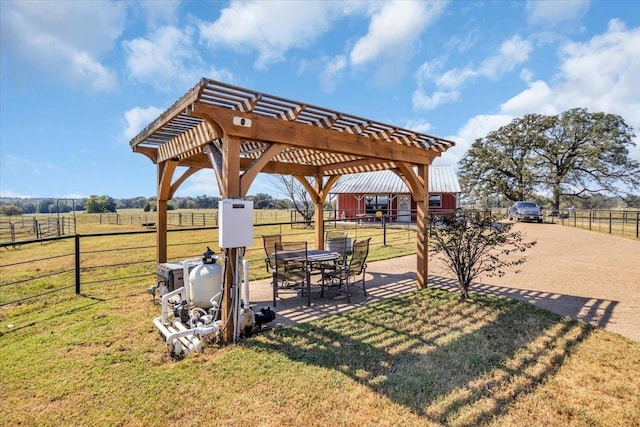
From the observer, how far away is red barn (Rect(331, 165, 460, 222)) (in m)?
21.9

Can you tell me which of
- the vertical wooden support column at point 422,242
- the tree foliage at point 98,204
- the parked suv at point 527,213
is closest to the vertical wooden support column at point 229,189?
the vertical wooden support column at point 422,242

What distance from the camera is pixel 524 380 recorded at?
267cm

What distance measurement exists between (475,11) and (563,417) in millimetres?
7828

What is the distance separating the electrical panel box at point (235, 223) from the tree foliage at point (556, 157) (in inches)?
1177

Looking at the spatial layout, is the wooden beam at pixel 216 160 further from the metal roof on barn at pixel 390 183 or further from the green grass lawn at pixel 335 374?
the metal roof on barn at pixel 390 183

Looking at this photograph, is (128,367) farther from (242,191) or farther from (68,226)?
(68,226)

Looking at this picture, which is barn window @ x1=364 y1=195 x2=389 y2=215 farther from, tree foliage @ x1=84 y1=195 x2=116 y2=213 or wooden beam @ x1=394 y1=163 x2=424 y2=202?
tree foliage @ x1=84 y1=195 x2=116 y2=213

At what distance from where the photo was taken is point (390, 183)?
22.5 m

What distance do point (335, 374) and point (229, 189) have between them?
2138 millimetres

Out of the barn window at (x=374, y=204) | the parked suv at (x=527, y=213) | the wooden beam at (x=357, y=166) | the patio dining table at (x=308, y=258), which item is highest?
the wooden beam at (x=357, y=166)

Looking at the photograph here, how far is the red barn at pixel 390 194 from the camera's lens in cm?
2189

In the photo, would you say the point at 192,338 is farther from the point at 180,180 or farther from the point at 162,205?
the point at 180,180

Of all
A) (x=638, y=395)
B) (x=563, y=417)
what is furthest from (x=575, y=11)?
(x=563, y=417)

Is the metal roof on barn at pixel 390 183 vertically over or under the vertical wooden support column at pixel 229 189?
over
